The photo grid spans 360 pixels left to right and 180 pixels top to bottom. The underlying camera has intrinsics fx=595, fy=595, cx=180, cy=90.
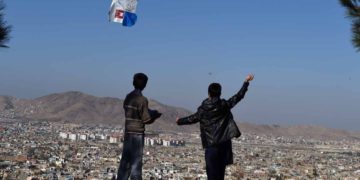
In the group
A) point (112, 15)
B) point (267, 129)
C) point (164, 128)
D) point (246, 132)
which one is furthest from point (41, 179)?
point (267, 129)

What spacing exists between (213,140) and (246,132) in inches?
6693

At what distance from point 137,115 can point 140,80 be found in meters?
0.47

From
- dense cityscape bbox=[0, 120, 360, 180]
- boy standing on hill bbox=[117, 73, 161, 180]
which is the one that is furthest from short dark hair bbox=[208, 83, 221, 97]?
dense cityscape bbox=[0, 120, 360, 180]

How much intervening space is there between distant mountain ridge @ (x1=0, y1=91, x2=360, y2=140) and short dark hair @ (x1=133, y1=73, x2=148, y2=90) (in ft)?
516

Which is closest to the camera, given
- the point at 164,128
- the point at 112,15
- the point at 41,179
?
the point at 112,15

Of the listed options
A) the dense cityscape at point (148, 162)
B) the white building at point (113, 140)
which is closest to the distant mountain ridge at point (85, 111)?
the dense cityscape at point (148, 162)

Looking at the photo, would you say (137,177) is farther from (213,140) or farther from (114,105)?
(114,105)

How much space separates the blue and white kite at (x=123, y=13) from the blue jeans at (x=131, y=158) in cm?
432

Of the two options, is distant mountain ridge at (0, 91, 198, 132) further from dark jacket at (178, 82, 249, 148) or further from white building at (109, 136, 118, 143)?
dark jacket at (178, 82, 249, 148)

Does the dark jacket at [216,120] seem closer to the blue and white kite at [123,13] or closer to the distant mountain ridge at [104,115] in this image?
the blue and white kite at [123,13]

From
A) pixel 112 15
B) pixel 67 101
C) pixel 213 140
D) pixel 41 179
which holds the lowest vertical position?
pixel 41 179

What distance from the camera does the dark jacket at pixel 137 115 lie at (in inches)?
301

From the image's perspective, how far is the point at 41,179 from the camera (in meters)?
31.7

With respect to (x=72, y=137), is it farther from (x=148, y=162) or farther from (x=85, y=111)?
(x=85, y=111)
